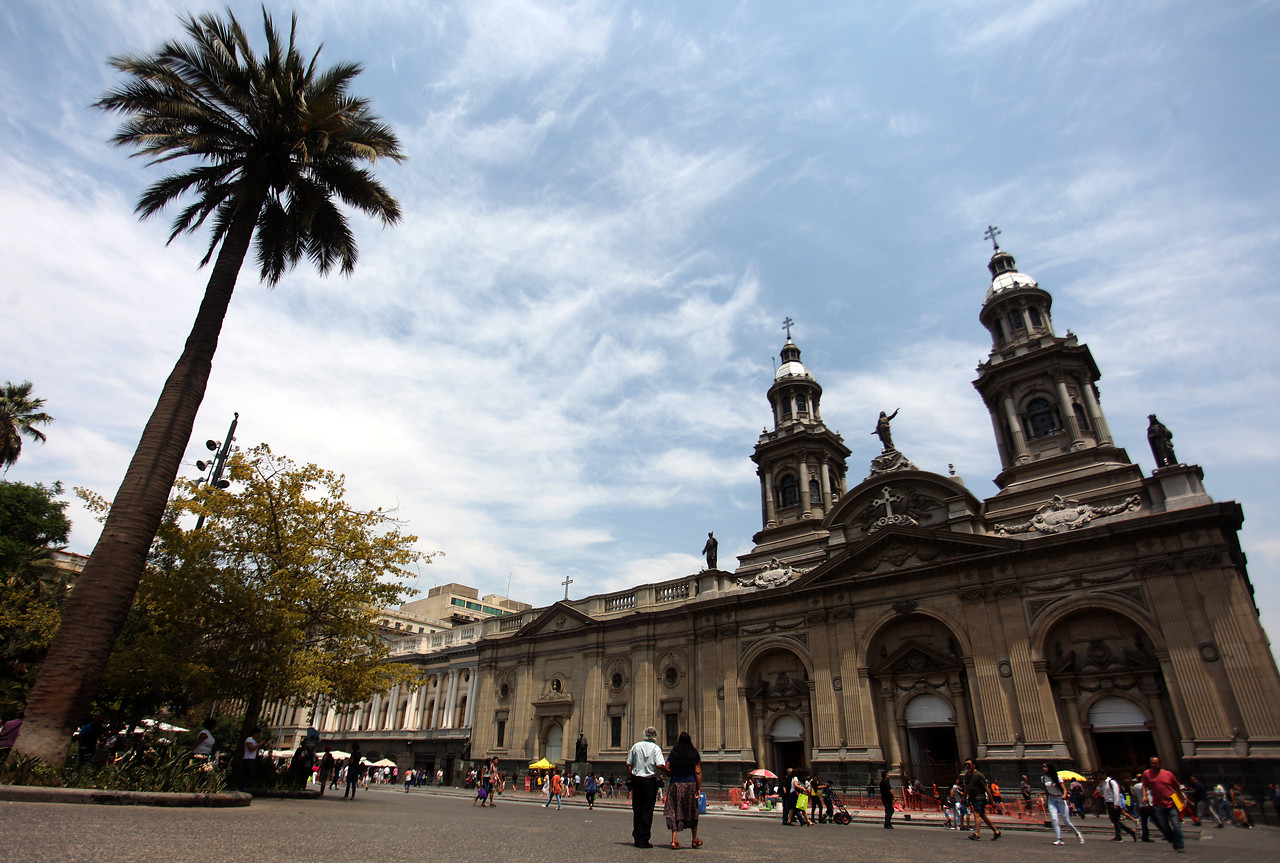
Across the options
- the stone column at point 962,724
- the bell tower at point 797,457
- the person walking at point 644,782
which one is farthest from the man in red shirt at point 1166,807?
the bell tower at point 797,457

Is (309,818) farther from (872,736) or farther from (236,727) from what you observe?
(236,727)

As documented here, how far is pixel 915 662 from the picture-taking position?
29141 millimetres

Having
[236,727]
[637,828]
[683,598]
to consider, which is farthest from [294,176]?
[236,727]

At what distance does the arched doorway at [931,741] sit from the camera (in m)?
27.4

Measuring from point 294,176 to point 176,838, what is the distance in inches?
614

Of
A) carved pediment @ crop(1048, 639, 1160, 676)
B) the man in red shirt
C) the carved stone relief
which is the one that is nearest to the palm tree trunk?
the man in red shirt

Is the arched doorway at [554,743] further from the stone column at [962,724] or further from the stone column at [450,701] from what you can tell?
the stone column at [962,724]

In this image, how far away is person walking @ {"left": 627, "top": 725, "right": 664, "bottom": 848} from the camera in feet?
31.7

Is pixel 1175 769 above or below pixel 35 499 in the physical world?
below

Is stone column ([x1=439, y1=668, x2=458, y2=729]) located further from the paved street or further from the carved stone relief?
the paved street

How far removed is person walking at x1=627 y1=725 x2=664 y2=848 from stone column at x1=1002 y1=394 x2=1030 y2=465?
30.3 m

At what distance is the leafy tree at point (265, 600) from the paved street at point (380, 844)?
23.8 feet

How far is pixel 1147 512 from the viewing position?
25.7m

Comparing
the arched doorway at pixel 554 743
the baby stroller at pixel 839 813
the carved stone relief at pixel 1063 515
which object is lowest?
the baby stroller at pixel 839 813
